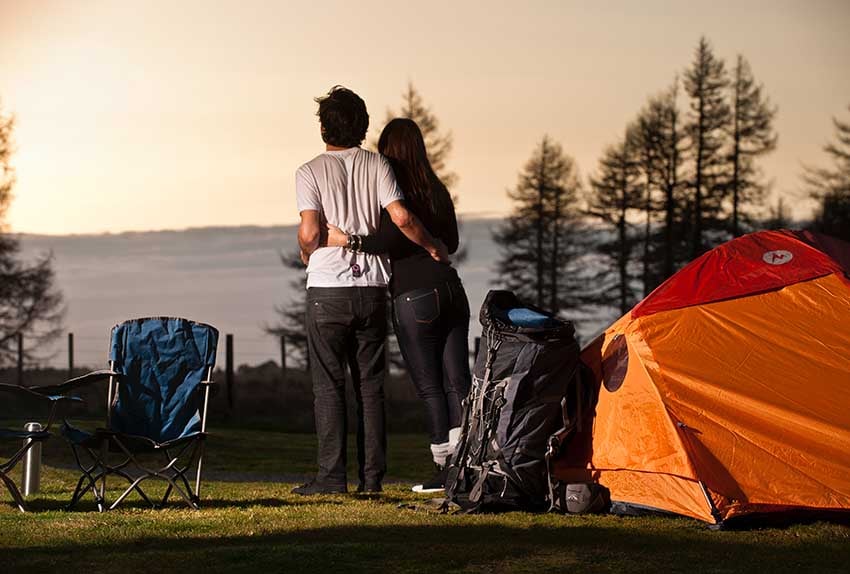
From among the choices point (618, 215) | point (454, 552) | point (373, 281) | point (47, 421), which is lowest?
point (454, 552)

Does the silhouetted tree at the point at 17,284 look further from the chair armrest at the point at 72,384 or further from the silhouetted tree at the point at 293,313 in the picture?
the chair armrest at the point at 72,384

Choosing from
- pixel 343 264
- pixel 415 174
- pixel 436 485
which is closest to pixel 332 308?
pixel 343 264

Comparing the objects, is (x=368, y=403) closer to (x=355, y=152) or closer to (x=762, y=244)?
(x=355, y=152)

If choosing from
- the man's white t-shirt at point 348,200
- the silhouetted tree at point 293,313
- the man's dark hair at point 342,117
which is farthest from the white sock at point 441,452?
the silhouetted tree at point 293,313

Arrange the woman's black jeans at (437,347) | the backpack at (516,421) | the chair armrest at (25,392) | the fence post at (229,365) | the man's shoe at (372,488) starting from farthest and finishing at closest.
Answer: the fence post at (229,365), the man's shoe at (372,488), the woman's black jeans at (437,347), the chair armrest at (25,392), the backpack at (516,421)

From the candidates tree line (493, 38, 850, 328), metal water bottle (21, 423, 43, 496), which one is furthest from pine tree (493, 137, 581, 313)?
metal water bottle (21, 423, 43, 496)

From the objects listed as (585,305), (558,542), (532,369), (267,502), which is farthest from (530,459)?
(585,305)

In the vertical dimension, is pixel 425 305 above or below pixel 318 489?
above

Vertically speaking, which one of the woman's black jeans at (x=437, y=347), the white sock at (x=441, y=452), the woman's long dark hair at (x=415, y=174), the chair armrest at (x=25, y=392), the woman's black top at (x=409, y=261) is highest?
the woman's long dark hair at (x=415, y=174)

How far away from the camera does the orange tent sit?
7.17m

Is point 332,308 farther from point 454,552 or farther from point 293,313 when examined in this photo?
point 293,313

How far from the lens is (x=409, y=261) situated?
7.88m

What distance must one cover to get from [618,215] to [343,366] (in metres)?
45.6

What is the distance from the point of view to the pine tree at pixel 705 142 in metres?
49.7
